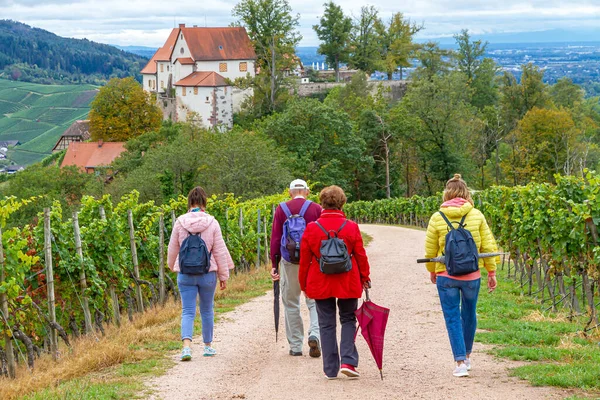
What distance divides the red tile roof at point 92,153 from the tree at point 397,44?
96.5 ft

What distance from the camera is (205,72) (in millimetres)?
86688

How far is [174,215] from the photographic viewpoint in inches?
568

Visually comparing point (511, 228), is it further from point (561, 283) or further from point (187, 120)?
point (187, 120)

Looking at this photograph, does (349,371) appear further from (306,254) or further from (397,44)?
(397,44)

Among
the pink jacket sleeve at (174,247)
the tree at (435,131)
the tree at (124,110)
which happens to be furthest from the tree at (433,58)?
the pink jacket sleeve at (174,247)

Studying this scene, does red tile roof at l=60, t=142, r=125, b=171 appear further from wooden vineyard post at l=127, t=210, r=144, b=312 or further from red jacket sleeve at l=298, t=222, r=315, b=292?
red jacket sleeve at l=298, t=222, r=315, b=292

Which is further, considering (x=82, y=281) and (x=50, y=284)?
(x=82, y=281)

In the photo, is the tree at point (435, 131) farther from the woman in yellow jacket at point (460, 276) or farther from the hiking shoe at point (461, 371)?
the hiking shoe at point (461, 371)

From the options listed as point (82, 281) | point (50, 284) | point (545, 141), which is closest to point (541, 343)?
point (50, 284)

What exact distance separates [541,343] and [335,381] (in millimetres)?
2512

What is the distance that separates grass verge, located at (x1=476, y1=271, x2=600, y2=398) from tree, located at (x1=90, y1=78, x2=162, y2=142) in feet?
241

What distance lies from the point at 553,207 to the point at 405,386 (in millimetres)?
5945

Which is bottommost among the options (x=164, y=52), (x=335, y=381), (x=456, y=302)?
(x=335, y=381)

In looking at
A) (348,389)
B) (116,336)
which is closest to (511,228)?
(116,336)
